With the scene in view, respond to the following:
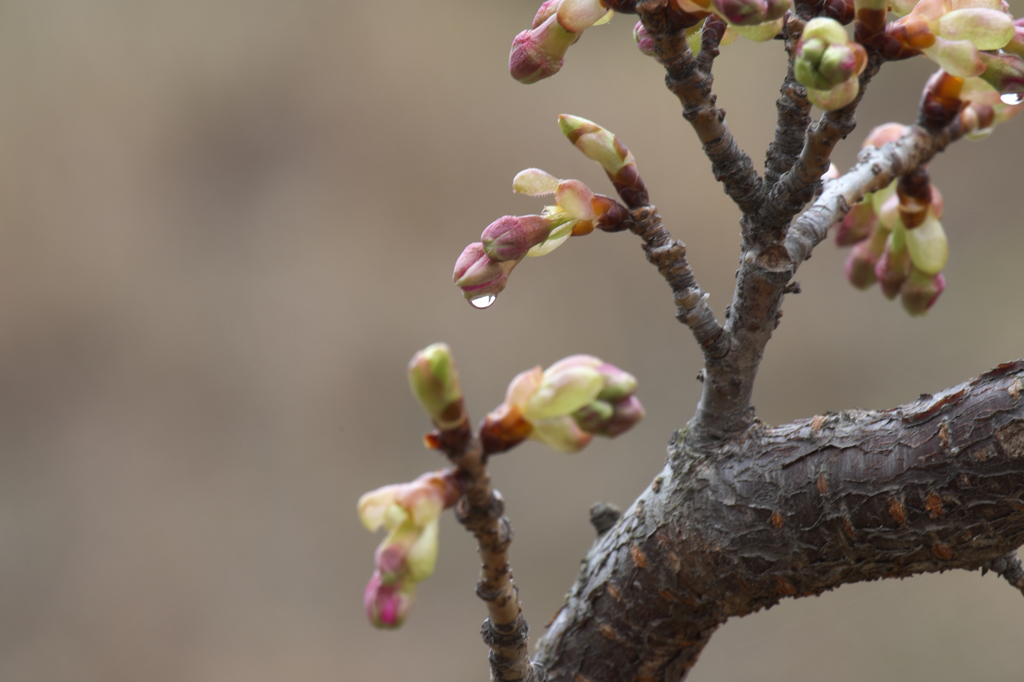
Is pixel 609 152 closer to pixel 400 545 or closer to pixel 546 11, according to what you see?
pixel 546 11

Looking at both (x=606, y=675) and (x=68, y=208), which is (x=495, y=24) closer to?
(x=68, y=208)

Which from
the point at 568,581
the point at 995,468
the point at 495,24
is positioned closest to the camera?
the point at 995,468

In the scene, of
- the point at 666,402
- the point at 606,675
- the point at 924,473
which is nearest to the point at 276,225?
the point at 666,402

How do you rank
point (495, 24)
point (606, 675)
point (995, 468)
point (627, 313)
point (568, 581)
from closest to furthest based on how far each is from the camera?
point (995, 468)
point (606, 675)
point (568, 581)
point (627, 313)
point (495, 24)

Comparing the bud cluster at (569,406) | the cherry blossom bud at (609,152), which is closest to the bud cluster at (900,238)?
the cherry blossom bud at (609,152)

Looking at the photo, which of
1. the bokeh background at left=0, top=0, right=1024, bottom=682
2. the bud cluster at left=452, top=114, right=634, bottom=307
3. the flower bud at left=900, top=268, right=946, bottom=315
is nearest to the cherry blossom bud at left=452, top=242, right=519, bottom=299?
the bud cluster at left=452, top=114, right=634, bottom=307

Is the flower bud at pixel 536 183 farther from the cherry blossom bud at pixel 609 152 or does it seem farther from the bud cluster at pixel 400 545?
the bud cluster at pixel 400 545
